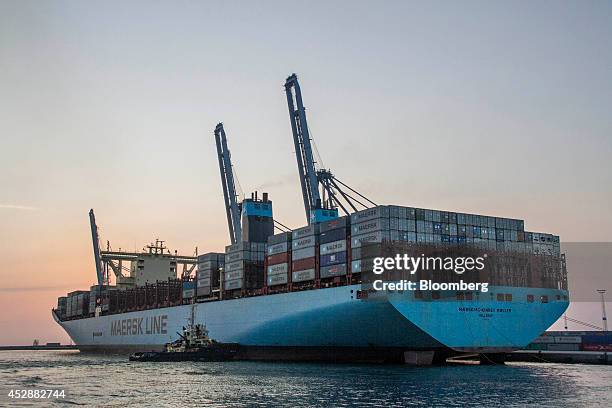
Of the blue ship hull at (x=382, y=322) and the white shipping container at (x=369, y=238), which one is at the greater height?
the white shipping container at (x=369, y=238)

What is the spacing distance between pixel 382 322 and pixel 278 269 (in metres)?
17.2

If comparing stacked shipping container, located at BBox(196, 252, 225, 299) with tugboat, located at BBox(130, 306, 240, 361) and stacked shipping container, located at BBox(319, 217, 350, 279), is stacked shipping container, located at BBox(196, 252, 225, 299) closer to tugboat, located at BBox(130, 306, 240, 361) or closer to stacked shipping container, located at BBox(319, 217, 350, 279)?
tugboat, located at BBox(130, 306, 240, 361)

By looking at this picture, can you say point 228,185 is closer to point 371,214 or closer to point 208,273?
point 208,273

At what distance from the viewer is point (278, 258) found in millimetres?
72500

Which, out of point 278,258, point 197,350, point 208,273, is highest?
point 278,258

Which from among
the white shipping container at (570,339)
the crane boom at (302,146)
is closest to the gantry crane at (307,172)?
the crane boom at (302,146)

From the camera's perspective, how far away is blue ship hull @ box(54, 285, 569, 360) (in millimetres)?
57562

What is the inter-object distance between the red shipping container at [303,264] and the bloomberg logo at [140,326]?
3672 centimetres

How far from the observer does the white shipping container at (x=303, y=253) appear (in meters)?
66.6

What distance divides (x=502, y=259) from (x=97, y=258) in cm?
10367

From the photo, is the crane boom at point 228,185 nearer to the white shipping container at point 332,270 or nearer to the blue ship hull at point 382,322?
the blue ship hull at point 382,322

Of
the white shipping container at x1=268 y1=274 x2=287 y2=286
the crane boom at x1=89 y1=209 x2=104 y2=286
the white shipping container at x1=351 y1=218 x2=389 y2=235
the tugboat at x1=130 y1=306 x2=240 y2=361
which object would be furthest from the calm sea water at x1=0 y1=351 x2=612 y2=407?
the crane boom at x1=89 y1=209 x2=104 y2=286

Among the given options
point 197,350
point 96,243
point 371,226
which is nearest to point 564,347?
point 371,226

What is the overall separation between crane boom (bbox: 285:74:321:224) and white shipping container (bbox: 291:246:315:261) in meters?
12.5
